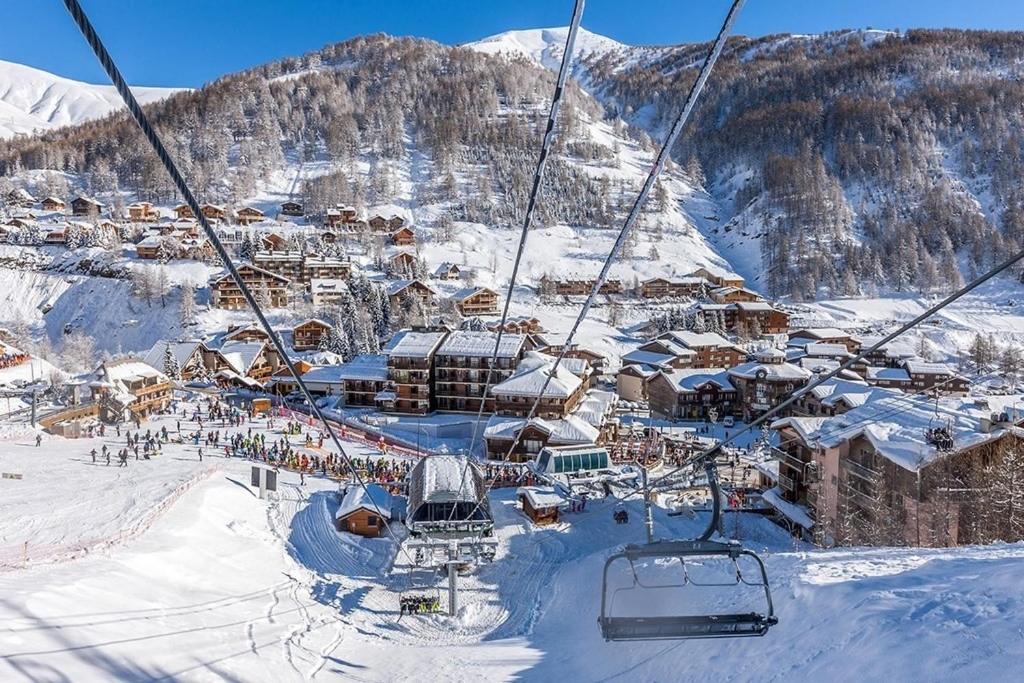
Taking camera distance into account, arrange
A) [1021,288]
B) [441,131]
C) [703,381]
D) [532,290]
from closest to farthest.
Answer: [703,381] → [532,290] → [1021,288] → [441,131]

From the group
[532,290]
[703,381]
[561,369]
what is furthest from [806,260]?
[561,369]

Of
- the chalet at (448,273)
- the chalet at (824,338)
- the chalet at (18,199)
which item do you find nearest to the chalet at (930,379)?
the chalet at (824,338)

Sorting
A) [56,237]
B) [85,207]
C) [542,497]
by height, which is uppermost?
[85,207]

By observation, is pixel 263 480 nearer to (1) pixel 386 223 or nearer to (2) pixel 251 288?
(2) pixel 251 288

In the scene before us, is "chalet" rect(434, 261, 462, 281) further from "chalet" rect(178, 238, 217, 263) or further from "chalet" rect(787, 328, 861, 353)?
"chalet" rect(787, 328, 861, 353)

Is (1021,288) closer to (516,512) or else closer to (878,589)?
(516,512)

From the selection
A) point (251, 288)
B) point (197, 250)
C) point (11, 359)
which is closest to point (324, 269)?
point (251, 288)
